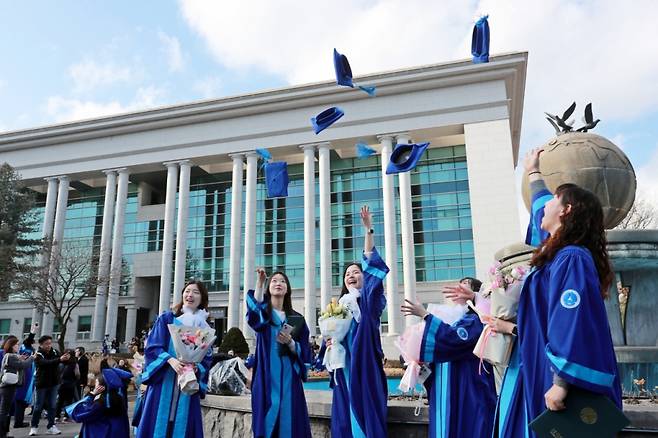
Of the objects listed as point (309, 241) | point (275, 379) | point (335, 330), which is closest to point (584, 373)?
point (335, 330)

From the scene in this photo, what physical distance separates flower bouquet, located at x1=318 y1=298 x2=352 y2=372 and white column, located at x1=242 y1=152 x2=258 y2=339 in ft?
102

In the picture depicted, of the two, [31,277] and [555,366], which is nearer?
[555,366]

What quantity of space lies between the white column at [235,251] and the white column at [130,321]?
1173 cm

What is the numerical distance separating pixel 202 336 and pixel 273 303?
0.78 metres

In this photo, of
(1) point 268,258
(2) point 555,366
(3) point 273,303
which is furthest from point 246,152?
(2) point 555,366

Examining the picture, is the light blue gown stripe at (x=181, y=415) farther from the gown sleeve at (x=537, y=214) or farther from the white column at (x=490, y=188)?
the white column at (x=490, y=188)

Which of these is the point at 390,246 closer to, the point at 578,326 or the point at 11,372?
the point at 11,372

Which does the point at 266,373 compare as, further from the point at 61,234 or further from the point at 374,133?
the point at 61,234

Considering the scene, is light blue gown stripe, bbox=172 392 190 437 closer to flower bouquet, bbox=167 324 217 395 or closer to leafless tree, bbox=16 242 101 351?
flower bouquet, bbox=167 324 217 395

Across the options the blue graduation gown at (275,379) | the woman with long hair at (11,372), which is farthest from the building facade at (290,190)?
the blue graduation gown at (275,379)

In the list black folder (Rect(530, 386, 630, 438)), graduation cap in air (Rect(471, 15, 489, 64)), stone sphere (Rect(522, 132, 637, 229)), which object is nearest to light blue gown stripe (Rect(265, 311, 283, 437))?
black folder (Rect(530, 386, 630, 438))

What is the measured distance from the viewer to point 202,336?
195 inches

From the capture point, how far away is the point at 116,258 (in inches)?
1580

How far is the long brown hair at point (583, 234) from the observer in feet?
8.13
